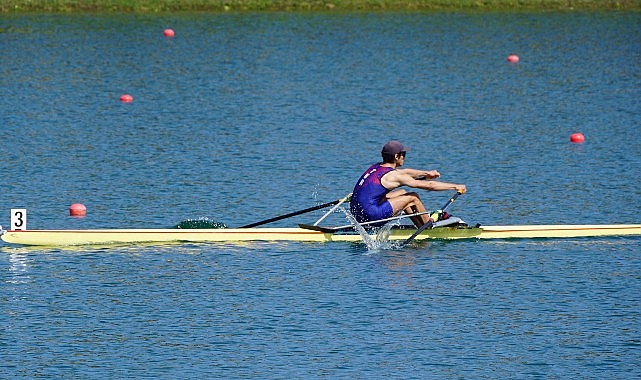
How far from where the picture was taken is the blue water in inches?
721

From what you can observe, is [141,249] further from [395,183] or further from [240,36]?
[240,36]

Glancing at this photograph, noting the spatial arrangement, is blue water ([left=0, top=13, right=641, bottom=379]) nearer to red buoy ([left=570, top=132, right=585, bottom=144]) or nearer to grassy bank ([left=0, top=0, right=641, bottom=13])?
red buoy ([left=570, top=132, right=585, bottom=144])

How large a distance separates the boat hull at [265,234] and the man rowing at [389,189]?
0.45m

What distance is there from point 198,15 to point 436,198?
98.9 ft

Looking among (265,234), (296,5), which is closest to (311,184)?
(265,234)

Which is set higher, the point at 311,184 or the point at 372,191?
the point at 311,184

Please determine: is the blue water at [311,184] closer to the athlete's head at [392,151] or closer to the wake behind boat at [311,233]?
the wake behind boat at [311,233]

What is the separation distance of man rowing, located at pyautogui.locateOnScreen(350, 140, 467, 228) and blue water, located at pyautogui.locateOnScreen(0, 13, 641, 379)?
638mm

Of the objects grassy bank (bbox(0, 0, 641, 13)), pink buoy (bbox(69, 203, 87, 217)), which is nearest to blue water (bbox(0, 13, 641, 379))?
pink buoy (bbox(69, 203, 87, 217))

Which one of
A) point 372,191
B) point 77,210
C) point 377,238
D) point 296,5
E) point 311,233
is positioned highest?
point 296,5

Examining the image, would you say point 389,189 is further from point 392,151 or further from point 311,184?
point 311,184

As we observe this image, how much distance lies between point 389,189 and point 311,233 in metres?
1.52

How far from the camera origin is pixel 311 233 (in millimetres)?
23578

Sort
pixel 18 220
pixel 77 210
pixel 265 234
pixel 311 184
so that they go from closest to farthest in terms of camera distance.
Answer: pixel 18 220
pixel 265 234
pixel 77 210
pixel 311 184
